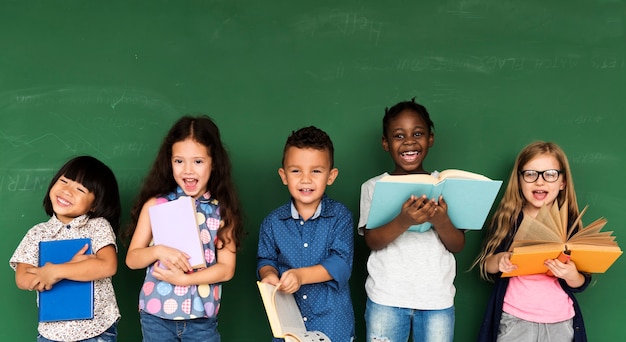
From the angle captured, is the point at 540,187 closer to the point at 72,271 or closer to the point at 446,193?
the point at 446,193

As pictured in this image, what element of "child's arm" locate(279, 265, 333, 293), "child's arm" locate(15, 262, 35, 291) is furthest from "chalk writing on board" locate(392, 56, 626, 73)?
"child's arm" locate(15, 262, 35, 291)

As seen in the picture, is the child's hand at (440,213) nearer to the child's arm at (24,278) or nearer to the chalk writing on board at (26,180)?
the child's arm at (24,278)

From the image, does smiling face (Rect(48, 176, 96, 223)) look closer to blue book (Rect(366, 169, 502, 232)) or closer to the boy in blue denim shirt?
the boy in blue denim shirt

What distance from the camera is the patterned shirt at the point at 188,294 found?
6.77 ft

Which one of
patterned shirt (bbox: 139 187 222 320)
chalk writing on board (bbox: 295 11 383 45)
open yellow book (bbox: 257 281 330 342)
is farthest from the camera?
chalk writing on board (bbox: 295 11 383 45)

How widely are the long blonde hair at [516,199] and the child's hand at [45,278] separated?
173 cm

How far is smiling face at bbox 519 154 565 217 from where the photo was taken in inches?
96.5

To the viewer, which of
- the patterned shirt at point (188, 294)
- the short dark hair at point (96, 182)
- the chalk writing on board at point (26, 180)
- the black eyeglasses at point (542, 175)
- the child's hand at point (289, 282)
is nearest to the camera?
the child's hand at point (289, 282)

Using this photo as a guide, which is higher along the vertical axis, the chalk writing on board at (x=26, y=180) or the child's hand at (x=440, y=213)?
the chalk writing on board at (x=26, y=180)

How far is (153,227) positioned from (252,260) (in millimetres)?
705

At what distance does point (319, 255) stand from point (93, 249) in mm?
864

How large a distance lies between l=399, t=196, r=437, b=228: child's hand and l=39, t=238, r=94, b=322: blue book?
3.93 ft

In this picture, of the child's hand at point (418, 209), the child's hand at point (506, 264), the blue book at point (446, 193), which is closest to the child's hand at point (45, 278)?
the blue book at point (446, 193)

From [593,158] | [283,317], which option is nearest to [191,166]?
[283,317]
